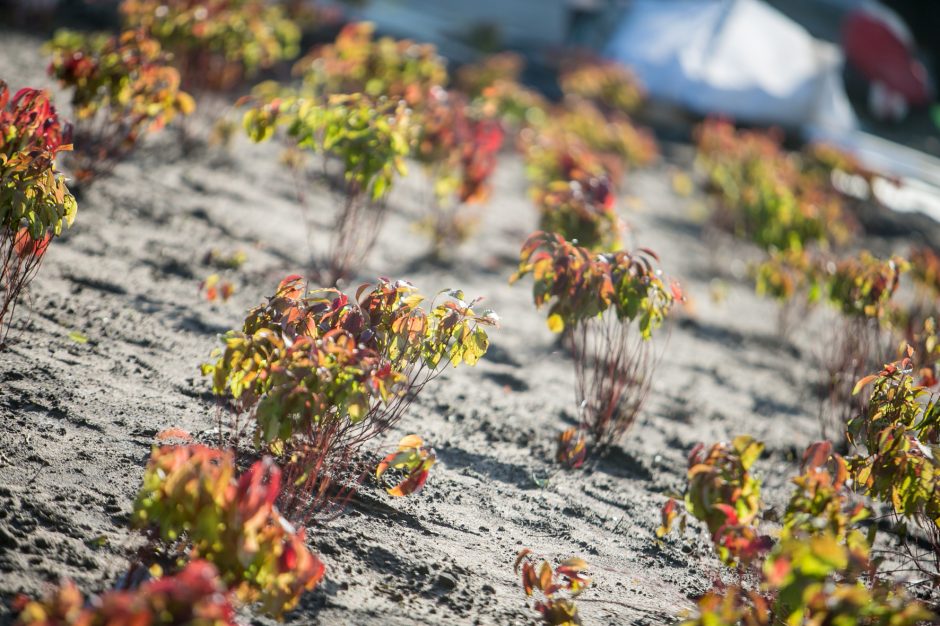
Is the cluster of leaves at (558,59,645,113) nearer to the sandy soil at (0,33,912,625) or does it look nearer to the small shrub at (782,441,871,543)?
the sandy soil at (0,33,912,625)

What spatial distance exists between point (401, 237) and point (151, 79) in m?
2.13

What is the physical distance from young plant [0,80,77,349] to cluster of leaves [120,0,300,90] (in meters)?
1.93

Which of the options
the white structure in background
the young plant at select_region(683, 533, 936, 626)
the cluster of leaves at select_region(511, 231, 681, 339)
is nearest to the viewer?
the young plant at select_region(683, 533, 936, 626)

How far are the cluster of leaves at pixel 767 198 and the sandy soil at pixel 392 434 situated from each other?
735 mm

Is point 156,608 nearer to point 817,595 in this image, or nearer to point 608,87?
point 817,595

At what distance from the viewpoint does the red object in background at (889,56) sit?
51.9 feet

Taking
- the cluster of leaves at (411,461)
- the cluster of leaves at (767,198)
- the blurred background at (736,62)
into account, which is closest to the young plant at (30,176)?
the cluster of leaves at (411,461)

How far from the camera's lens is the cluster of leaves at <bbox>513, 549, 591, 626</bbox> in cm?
224

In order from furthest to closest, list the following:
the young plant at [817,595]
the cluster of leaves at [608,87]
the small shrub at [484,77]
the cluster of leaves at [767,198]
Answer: the cluster of leaves at [608,87]
the small shrub at [484,77]
the cluster of leaves at [767,198]
the young plant at [817,595]

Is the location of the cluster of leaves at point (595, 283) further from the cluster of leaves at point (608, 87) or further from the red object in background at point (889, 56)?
the red object in background at point (889, 56)

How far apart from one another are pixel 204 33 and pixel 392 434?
307 cm

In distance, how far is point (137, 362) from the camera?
3121mm


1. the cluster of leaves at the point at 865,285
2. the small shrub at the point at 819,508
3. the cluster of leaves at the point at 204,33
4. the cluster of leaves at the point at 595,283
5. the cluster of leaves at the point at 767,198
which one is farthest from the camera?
the cluster of leaves at the point at 767,198

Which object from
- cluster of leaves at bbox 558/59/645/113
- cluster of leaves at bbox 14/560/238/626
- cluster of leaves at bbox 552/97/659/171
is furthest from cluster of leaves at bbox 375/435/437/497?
cluster of leaves at bbox 558/59/645/113
